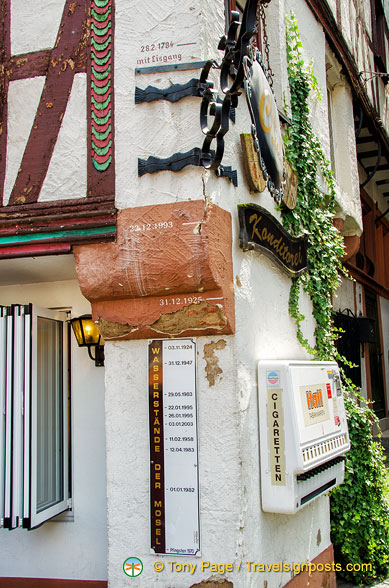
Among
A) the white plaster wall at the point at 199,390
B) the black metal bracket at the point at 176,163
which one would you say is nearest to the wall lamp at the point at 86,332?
the white plaster wall at the point at 199,390

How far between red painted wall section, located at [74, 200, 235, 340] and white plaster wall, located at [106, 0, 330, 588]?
4.2 inches

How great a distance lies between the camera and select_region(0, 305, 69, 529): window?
14.5ft

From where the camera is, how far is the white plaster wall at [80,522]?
4.75 metres

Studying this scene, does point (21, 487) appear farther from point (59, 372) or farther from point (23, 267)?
point (23, 267)

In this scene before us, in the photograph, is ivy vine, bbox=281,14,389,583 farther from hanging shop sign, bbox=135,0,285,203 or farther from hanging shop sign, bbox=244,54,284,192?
hanging shop sign, bbox=135,0,285,203

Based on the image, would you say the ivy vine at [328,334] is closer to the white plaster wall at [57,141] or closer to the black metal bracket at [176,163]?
the black metal bracket at [176,163]

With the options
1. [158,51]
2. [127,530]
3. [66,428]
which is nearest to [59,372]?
[66,428]

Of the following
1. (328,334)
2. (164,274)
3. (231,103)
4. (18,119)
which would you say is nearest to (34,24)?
(18,119)

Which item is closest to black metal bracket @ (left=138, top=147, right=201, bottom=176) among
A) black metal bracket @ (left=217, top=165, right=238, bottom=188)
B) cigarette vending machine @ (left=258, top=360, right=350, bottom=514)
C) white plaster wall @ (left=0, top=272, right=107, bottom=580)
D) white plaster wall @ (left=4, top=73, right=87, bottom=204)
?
black metal bracket @ (left=217, top=165, right=238, bottom=188)

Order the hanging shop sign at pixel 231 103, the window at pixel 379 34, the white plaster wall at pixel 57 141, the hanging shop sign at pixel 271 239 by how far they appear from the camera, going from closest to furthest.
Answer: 1. the hanging shop sign at pixel 231 103
2. the hanging shop sign at pixel 271 239
3. the white plaster wall at pixel 57 141
4. the window at pixel 379 34

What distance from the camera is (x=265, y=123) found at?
162 inches

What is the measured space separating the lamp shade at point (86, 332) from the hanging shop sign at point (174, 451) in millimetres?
1167

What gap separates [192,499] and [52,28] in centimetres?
335

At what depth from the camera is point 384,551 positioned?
564 cm
